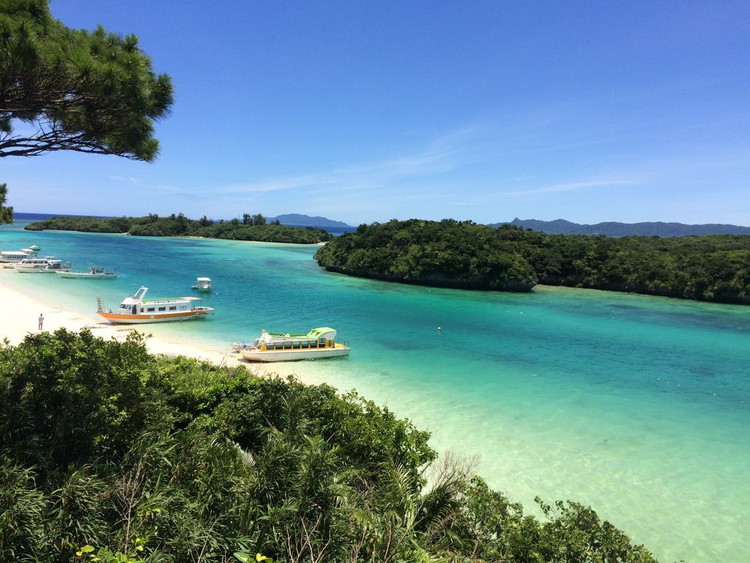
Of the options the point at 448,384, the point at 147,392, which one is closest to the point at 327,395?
the point at 147,392

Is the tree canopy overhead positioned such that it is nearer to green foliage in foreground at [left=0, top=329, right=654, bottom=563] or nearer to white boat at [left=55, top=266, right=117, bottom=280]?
green foliage in foreground at [left=0, top=329, right=654, bottom=563]

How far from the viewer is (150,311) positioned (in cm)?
2686

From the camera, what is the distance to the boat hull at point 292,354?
19703 mm

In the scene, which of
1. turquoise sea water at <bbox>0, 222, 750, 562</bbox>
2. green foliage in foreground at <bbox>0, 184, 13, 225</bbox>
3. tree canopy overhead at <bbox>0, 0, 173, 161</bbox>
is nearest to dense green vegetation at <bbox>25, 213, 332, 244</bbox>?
turquoise sea water at <bbox>0, 222, 750, 562</bbox>

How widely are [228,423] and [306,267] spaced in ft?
195

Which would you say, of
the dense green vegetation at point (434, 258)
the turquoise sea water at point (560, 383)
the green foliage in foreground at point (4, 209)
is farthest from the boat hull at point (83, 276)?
the green foliage in foreground at point (4, 209)

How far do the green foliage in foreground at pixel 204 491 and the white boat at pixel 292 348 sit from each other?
456 inches

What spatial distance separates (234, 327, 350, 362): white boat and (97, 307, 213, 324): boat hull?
29.3 feet

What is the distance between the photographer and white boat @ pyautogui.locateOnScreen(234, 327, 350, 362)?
1983 centimetres

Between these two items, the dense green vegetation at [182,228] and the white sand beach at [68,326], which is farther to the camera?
the dense green vegetation at [182,228]

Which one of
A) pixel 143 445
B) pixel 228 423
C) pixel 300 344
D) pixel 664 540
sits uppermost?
pixel 143 445

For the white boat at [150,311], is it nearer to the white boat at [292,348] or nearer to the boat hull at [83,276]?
the white boat at [292,348]

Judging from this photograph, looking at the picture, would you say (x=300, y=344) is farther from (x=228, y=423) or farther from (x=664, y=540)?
(x=664, y=540)

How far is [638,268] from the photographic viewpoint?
55.4 m
